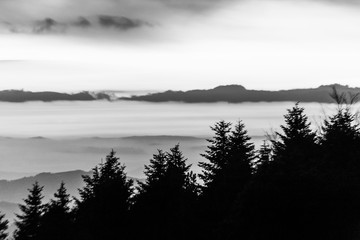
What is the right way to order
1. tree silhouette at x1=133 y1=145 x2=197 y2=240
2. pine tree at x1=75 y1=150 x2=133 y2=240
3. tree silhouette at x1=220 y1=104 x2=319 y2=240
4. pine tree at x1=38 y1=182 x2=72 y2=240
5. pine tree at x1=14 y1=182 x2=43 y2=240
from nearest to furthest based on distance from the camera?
tree silhouette at x1=220 y1=104 x2=319 y2=240
tree silhouette at x1=133 y1=145 x2=197 y2=240
pine tree at x1=75 y1=150 x2=133 y2=240
pine tree at x1=38 y1=182 x2=72 y2=240
pine tree at x1=14 y1=182 x2=43 y2=240

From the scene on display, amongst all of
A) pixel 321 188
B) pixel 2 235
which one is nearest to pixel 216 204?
pixel 321 188

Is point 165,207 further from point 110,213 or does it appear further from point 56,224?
point 56,224

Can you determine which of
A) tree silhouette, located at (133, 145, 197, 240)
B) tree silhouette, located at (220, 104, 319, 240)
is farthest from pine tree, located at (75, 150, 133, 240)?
tree silhouette, located at (220, 104, 319, 240)

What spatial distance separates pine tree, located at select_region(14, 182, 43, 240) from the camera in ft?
230

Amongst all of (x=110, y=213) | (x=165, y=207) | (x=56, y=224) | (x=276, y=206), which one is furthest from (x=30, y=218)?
(x=276, y=206)

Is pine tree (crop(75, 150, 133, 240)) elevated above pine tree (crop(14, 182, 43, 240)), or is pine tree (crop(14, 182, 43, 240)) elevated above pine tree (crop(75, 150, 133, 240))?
pine tree (crop(75, 150, 133, 240))

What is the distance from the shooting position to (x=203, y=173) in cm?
6362

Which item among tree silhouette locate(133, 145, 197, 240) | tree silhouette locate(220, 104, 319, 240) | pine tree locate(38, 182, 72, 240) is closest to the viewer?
tree silhouette locate(220, 104, 319, 240)

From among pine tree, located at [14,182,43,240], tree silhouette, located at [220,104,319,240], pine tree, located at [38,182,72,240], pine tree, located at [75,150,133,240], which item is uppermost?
tree silhouette, located at [220,104,319,240]

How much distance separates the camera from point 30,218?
74625 millimetres

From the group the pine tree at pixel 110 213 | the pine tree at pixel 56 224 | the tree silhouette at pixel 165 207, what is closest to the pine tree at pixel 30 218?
the pine tree at pixel 56 224

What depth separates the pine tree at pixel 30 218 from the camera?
70.2m

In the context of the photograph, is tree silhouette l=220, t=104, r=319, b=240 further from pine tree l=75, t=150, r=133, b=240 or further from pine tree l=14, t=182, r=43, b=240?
pine tree l=14, t=182, r=43, b=240

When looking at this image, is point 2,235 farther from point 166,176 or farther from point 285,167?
point 285,167
